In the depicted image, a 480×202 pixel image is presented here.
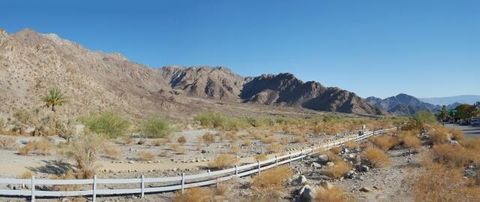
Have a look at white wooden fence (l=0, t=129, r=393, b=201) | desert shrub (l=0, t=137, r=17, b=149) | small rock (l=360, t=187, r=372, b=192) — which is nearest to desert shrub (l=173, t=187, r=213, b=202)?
white wooden fence (l=0, t=129, r=393, b=201)

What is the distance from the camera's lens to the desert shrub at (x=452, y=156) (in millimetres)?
23844

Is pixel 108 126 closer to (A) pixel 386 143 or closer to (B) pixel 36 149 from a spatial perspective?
(B) pixel 36 149

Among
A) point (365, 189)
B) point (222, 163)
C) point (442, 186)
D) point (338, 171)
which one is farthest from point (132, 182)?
point (442, 186)

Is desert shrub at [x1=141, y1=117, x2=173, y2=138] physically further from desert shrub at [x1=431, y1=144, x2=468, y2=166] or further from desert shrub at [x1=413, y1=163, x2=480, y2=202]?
desert shrub at [x1=413, y1=163, x2=480, y2=202]

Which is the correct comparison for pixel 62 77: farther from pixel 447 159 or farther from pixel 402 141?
pixel 447 159

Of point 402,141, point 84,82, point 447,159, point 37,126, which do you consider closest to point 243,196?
point 447,159

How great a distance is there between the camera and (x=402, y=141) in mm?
35875

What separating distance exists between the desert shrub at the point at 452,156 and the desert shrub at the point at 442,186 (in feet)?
6.70

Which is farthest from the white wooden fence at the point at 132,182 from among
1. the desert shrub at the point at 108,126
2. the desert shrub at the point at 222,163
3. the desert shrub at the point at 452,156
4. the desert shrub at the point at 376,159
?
the desert shrub at the point at 108,126

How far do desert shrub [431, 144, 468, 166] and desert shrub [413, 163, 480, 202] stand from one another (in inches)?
80.4

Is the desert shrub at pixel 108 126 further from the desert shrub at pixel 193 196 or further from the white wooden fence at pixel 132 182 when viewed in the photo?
the desert shrub at pixel 193 196

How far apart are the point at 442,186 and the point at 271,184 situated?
6.66 metres

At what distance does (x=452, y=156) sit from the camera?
80.4ft

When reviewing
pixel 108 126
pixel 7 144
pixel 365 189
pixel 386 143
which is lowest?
pixel 365 189
